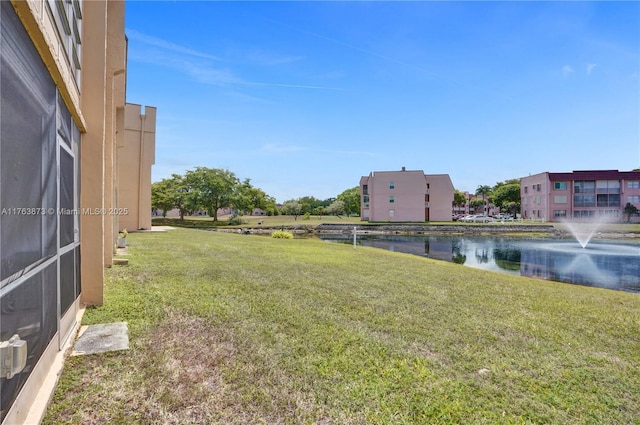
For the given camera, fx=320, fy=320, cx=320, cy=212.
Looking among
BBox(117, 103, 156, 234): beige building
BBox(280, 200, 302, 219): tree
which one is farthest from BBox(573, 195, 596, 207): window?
BBox(117, 103, 156, 234): beige building

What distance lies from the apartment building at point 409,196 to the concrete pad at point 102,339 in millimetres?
45885

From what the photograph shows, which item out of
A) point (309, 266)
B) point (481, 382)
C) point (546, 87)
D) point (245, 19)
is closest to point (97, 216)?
point (481, 382)

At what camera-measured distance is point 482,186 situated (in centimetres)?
7962

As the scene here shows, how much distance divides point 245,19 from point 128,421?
1135cm

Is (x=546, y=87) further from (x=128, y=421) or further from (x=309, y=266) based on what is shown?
(x=128, y=421)

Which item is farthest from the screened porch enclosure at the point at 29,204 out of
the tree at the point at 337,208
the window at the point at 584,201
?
the tree at the point at 337,208

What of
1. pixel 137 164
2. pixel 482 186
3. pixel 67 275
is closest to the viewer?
pixel 67 275

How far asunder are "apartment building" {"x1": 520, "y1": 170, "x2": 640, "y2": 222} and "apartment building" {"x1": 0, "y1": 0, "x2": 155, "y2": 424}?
181 feet

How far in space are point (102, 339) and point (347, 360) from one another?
2.53 m

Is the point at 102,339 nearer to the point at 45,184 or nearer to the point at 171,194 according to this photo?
the point at 45,184

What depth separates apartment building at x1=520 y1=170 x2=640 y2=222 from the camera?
4412cm

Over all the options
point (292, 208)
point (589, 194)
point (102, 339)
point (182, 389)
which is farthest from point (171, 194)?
point (589, 194)

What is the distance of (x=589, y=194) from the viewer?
4509 cm

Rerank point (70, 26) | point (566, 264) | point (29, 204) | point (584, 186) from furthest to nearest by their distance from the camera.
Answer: point (584, 186), point (566, 264), point (70, 26), point (29, 204)
